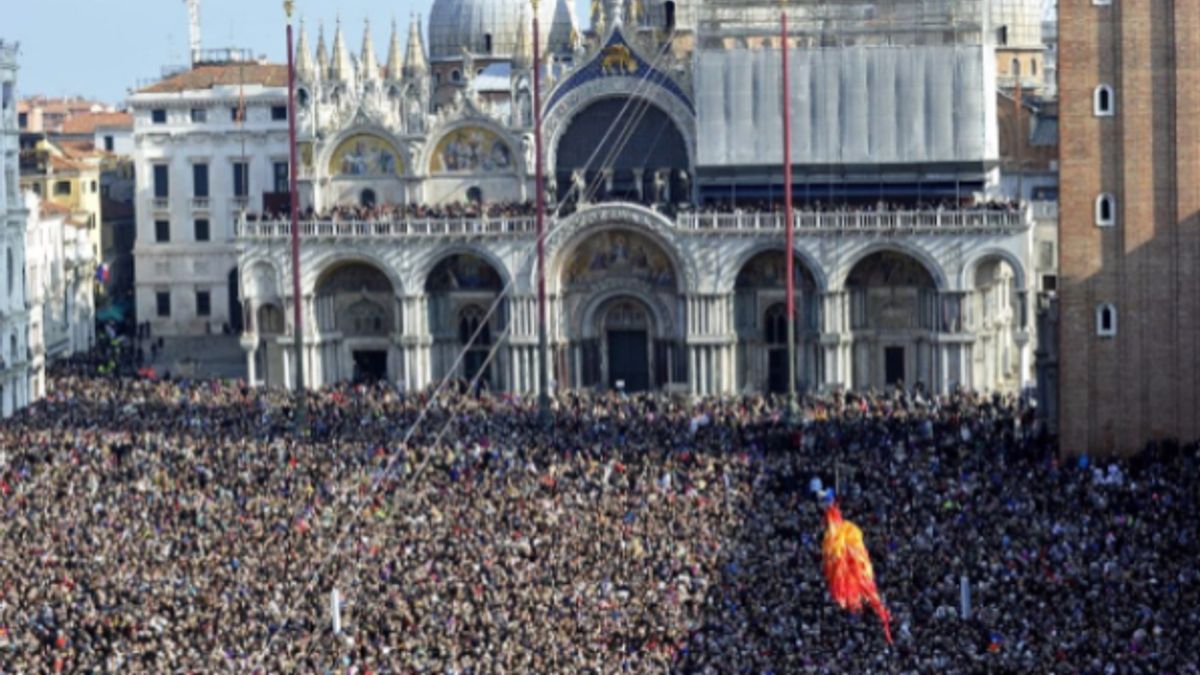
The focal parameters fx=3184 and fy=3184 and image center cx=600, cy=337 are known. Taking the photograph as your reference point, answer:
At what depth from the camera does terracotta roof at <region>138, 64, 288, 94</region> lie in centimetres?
11494

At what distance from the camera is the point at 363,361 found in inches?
3794

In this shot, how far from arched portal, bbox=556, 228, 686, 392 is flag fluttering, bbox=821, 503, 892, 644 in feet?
106

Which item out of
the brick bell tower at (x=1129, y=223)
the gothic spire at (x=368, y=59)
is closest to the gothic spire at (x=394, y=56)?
the gothic spire at (x=368, y=59)

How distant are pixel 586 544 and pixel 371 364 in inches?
1279

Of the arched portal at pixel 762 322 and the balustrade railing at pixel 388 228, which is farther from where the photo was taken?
the balustrade railing at pixel 388 228

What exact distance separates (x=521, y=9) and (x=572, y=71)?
20.8 metres

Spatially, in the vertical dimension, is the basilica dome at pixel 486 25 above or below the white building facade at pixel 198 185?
above

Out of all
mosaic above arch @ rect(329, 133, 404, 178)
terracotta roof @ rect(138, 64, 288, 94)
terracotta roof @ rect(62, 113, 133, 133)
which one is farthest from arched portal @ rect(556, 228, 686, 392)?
terracotta roof @ rect(62, 113, 133, 133)

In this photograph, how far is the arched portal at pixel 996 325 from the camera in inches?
3536

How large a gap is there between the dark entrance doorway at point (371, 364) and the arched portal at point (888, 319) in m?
14.6

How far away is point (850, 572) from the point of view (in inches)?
2315

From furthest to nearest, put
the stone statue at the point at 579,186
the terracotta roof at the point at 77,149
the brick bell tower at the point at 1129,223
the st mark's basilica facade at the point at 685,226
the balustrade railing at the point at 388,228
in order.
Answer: the terracotta roof at the point at 77,149 → the stone statue at the point at 579,186 → the balustrade railing at the point at 388,228 → the st mark's basilica facade at the point at 685,226 → the brick bell tower at the point at 1129,223

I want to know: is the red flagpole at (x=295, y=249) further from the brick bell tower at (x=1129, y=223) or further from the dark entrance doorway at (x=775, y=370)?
the brick bell tower at (x=1129, y=223)

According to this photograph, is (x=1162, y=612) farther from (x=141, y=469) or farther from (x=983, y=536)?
(x=141, y=469)
